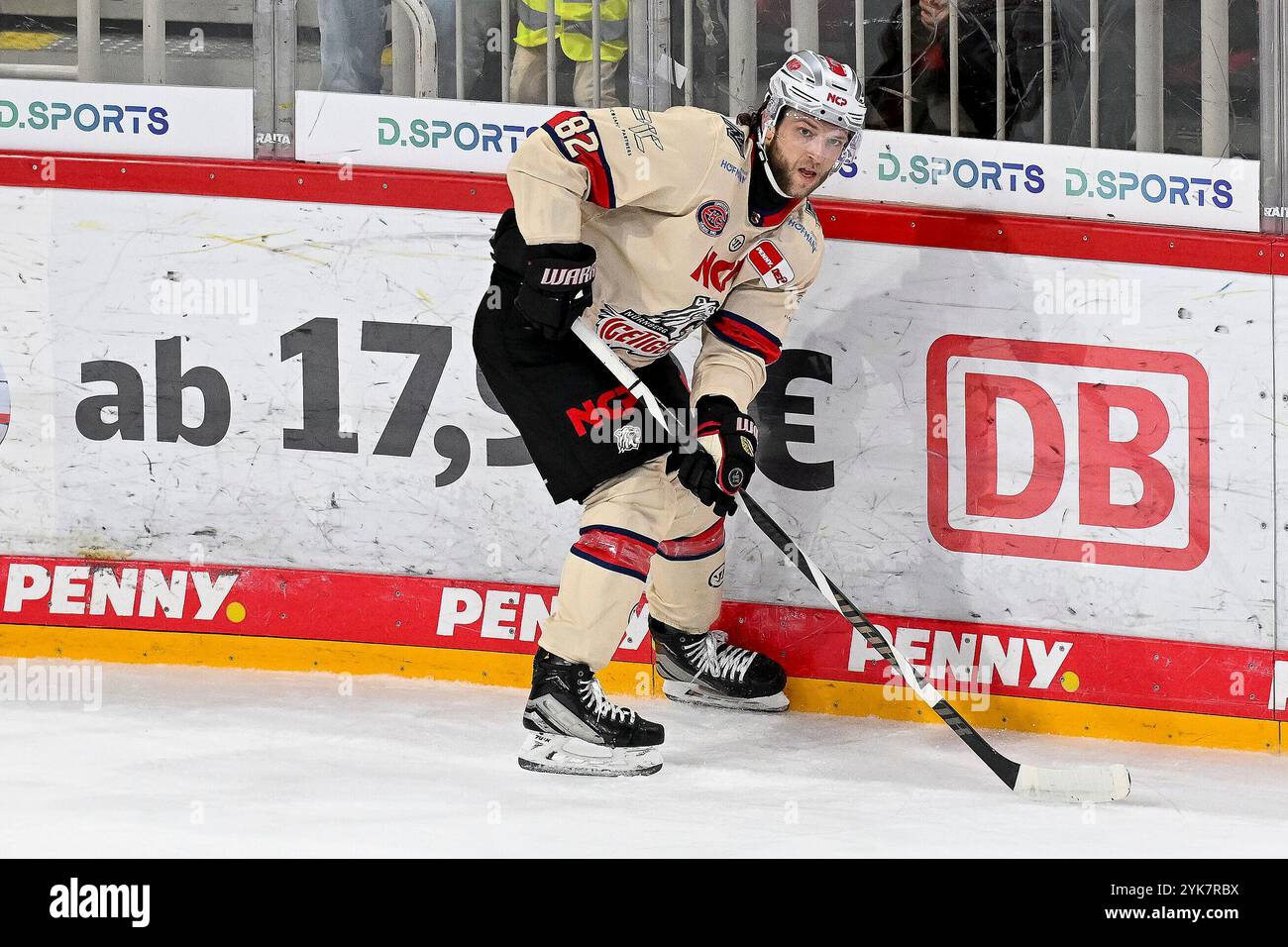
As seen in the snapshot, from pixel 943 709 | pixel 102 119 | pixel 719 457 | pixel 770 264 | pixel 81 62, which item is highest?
pixel 81 62

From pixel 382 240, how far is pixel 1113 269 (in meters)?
1.70

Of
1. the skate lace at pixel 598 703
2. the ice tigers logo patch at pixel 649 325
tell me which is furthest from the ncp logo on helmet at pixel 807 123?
the skate lace at pixel 598 703

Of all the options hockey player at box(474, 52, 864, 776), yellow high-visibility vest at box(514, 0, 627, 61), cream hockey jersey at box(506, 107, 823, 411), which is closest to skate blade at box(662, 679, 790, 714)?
hockey player at box(474, 52, 864, 776)

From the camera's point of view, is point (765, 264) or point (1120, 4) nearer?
point (765, 264)

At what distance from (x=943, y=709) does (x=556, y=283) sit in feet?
3.75

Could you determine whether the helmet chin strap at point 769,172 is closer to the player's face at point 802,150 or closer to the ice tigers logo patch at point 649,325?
the player's face at point 802,150

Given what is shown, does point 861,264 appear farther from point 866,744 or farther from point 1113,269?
point 866,744

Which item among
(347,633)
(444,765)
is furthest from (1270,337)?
(347,633)

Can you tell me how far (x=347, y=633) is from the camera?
12.3ft

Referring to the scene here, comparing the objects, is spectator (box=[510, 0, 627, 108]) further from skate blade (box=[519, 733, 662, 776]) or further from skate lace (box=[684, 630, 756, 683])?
skate blade (box=[519, 733, 662, 776])

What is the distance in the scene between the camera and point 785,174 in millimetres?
3043

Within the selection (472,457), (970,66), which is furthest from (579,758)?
(970,66)

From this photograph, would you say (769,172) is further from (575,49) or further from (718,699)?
(718,699)
